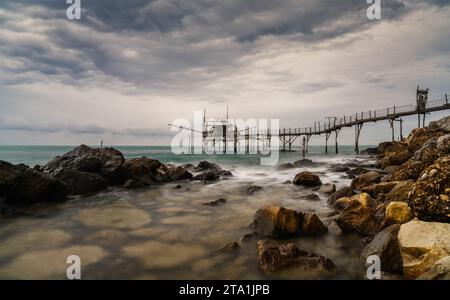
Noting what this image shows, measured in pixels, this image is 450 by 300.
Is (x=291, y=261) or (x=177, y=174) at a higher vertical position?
(x=177, y=174)

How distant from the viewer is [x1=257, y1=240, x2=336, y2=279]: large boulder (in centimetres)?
536

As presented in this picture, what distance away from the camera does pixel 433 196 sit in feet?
18.7

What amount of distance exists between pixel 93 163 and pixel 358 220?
14.1 meters

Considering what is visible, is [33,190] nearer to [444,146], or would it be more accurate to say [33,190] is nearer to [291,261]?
[291,261]

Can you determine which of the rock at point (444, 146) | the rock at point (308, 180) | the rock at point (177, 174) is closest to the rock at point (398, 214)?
the rock at point (444, 146)

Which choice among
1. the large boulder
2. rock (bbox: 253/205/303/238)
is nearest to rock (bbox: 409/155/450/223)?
the large boulder

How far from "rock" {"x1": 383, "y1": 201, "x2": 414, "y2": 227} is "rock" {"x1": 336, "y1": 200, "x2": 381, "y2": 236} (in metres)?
0.66

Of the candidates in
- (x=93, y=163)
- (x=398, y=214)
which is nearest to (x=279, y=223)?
(x=398, y=214)

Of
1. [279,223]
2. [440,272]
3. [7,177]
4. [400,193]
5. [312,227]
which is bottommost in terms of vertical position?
[312,227]

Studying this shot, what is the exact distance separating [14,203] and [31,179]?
3.54 ft

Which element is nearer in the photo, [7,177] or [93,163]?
[7,177]
